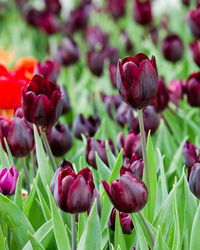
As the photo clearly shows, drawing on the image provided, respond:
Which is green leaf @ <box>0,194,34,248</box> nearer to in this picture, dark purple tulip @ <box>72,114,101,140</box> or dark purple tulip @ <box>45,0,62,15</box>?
dark purple tulip @ <box>72,114,101,140</box>

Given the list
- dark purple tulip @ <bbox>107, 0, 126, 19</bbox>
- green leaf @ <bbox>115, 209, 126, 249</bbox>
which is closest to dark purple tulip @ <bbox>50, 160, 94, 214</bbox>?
green leaf @ <bbox>115, 209, 126, 249</bbox>

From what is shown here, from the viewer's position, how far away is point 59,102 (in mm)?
811

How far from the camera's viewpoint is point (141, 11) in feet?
7.55

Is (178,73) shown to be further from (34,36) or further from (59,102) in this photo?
(34,36)

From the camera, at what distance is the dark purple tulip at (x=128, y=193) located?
2.20 feet

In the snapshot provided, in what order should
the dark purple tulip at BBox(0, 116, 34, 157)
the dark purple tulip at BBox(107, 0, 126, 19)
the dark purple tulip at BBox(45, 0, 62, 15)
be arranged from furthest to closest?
the dark purple tulip at BBox(107, 0, 126, 19), the dark purple tulip at BBox(45, 0, 62, 15), the dark purple tulip at BBox(0, 116, 34, 157)

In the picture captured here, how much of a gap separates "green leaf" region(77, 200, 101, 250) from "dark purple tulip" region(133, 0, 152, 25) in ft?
5.60

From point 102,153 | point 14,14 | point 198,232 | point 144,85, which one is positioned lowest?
point 198,232

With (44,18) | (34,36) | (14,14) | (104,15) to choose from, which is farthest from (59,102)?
(14,14)

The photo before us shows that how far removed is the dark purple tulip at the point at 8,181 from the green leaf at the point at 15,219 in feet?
0.14

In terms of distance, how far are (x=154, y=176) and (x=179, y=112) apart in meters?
0.59

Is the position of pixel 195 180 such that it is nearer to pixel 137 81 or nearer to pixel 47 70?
pixel 137 81

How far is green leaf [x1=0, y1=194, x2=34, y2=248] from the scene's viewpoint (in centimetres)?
80

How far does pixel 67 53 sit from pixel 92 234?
1175mm
